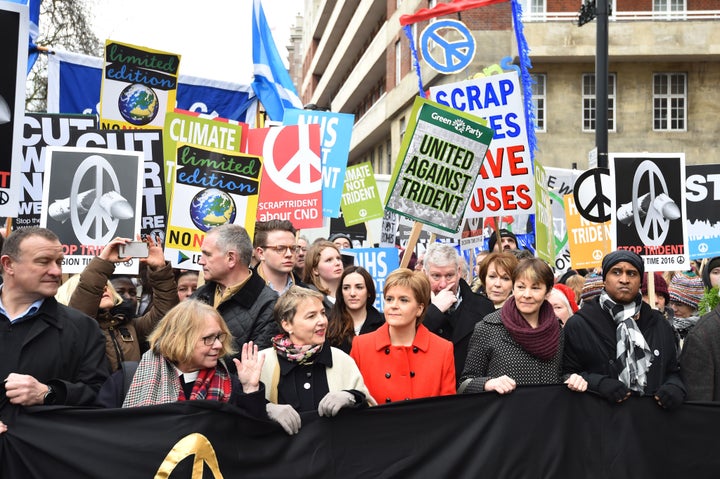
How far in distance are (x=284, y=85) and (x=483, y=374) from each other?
6820 mm

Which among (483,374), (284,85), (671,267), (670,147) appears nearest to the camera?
(483,374)

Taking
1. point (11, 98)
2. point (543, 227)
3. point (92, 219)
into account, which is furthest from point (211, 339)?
point (543, 227)

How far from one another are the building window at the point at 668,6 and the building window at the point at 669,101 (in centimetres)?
214

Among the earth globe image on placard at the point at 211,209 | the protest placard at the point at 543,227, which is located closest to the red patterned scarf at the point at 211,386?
the earth globe image on placard at the point at 211,209

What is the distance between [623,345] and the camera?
4.91 meters

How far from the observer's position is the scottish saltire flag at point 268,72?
36.2ft

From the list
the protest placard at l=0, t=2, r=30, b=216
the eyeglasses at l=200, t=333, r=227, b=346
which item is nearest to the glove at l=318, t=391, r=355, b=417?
the eyeglasses at l=200, t=333, r=227, b=346

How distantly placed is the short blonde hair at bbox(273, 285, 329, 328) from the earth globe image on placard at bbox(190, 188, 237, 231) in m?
2.08

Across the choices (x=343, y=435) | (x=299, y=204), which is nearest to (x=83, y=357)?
(x=343, y=435)

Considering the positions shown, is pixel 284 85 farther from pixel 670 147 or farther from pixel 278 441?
pixel 670 147

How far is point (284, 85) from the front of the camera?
11.1 meters

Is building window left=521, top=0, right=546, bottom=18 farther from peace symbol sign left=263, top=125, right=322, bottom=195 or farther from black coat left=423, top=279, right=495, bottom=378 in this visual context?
black coat left=423, top=279, right=495, bottom=378

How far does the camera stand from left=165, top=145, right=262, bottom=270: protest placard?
6.60 meters

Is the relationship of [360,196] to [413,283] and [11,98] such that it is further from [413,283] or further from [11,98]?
[11,98]
